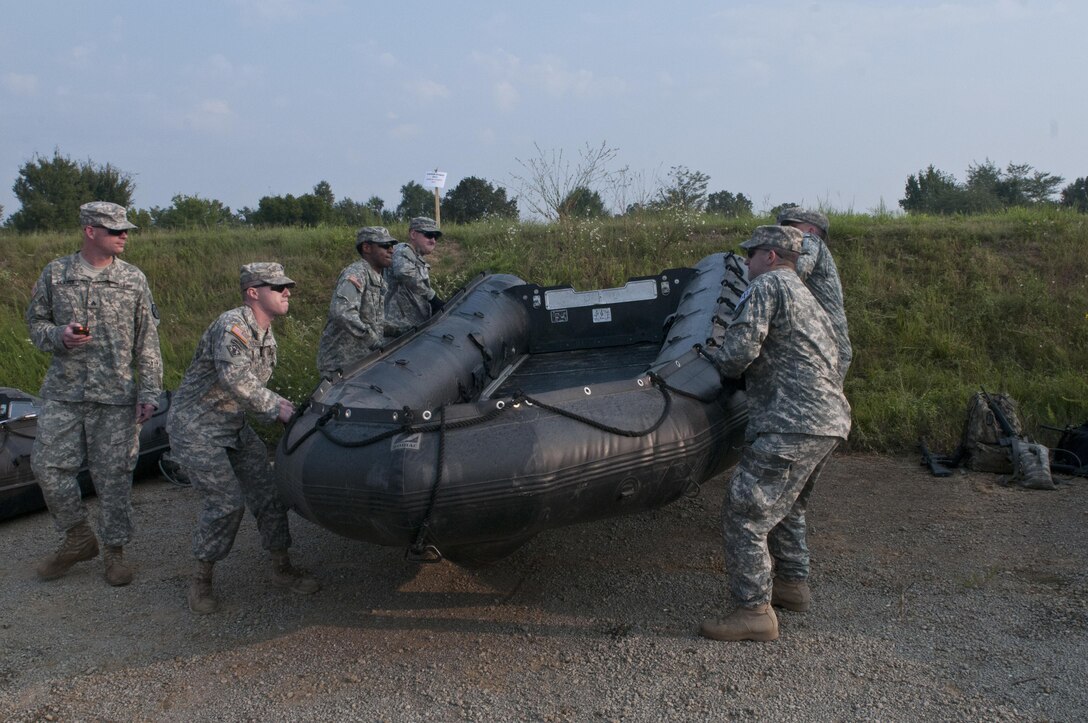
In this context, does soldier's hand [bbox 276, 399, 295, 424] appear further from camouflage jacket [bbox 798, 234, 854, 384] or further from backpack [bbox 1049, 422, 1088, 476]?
backpack [bbox 1049, 422, 1088, 476]

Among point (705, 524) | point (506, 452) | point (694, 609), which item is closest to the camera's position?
point (506, 452)

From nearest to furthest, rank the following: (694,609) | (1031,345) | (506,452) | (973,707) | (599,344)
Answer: (973,707) < (506,452) < (694,609) < (599,344) < (1031,345)

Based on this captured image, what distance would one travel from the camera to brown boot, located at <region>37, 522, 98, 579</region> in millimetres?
4117

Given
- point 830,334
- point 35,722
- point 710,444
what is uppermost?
point 830,334

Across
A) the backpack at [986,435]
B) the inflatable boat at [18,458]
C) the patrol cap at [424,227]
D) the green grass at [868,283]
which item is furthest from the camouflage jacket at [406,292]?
the backpack at [986,435]

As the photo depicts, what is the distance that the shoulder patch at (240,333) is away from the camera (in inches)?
140

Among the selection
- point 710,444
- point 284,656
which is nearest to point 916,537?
point 710,444

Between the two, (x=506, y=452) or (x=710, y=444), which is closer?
(x=506, y=452)

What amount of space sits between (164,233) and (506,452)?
29.9 feet

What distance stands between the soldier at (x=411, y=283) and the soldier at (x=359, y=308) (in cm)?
16

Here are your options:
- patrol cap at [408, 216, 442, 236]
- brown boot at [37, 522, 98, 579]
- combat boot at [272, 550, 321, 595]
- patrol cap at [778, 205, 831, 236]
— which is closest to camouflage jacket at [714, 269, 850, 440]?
patrol cap at [778, 205, 831, 236]

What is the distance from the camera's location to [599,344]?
234 inches

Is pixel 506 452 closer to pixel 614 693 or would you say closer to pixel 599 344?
pixel 614 693

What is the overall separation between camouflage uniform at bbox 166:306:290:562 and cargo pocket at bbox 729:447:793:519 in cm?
180
